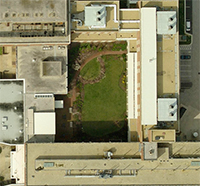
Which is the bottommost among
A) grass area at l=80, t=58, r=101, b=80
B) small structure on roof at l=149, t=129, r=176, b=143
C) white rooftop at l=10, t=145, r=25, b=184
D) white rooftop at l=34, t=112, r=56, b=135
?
white rooftop at l=10, t=145, r=25, b=184

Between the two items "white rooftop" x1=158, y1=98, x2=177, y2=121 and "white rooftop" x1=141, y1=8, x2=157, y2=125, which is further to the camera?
"white rooftop" x1=141, y1=8, x2=157, y2=125

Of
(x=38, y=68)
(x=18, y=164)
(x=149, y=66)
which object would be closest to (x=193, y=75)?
(x=149, y=66)

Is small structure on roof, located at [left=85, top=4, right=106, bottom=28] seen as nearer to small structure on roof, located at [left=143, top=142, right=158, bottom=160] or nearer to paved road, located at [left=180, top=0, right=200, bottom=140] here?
paved road, located at [left=180, top=0, right=200, bottom=140]

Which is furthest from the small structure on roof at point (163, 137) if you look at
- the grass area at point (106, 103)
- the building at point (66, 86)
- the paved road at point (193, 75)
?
the paved road at point (193, 75)

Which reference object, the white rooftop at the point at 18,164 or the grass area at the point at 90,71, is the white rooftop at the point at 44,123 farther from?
the grass area at the point at 90,71

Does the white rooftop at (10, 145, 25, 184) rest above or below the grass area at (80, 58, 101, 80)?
below

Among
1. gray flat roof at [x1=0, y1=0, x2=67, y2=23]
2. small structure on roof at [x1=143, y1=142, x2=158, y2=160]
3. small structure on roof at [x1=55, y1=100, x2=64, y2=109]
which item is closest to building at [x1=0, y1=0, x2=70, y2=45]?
gray flat roof at [x1=0, y1=0, x2=67, y2=23]

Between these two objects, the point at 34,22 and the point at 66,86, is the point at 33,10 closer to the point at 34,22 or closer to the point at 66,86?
the point at 34,22

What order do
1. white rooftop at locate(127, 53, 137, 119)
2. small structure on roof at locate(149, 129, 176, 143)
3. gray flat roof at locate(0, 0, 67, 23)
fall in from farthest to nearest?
white rooftop at locate(127, 53, 137, 119) → gray flat roof at locate(0, 0, 67, 23) → small structure on roof at locate(149, 129, 176, 143)
